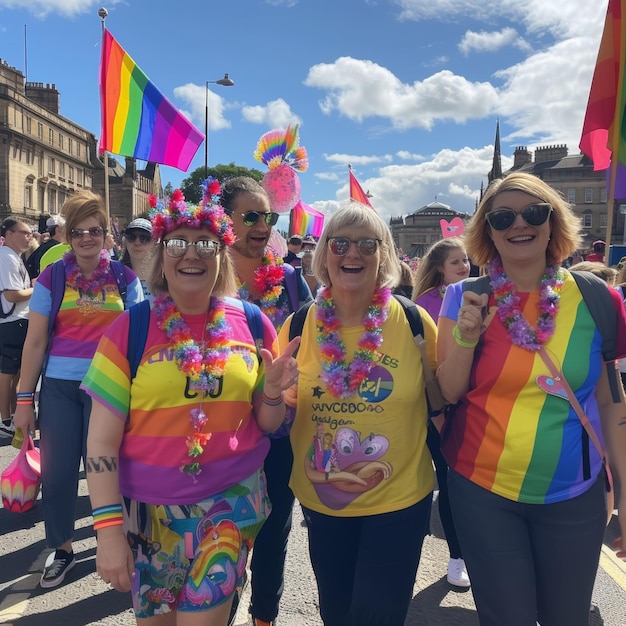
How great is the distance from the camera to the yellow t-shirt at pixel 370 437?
6.86 feet

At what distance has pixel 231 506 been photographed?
1959 mm

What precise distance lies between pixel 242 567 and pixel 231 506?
22 centimetres

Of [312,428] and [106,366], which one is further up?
[106,366]

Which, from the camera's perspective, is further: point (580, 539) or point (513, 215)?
point (513, 215)

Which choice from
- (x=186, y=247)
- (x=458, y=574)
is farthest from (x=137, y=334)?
(x=458, y=574)

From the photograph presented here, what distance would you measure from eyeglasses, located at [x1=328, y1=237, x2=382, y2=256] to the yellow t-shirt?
0.31 meters

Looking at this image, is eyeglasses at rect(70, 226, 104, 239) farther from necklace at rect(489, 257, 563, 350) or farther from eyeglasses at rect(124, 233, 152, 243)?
necklace at rect(489, 257, 563, 350)

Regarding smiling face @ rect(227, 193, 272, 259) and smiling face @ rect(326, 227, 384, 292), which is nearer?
smiling face @ rect(326, 227, 384, 292)

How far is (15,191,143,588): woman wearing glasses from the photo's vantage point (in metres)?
3.12

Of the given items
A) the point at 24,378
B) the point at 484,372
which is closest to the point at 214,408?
the point at 484,372

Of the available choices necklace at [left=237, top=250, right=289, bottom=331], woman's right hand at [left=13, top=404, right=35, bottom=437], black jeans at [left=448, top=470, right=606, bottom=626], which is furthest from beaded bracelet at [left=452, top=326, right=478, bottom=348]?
woman's right hand at [left=13, top=404, right=35, bottom=437]

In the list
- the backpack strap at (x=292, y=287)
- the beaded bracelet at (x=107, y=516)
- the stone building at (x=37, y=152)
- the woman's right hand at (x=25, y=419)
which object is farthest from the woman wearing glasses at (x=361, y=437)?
Answer: the stone building at (x=37, y=152)

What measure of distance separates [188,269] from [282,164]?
2.05 meters

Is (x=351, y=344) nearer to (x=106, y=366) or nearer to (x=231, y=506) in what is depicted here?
(x=231, y=506)
